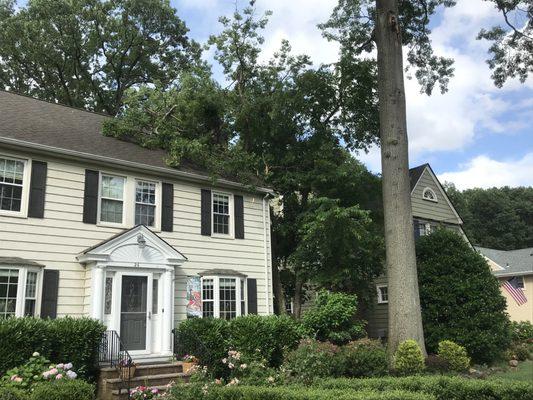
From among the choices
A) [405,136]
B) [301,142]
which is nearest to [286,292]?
[301,142]

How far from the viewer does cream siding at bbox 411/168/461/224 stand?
74.6 ft

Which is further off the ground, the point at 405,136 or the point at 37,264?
the point at 405,136

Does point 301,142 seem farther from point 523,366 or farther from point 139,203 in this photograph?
point 523,366

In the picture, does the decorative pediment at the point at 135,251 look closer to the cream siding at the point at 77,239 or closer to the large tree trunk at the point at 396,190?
the cream siding at the point at 77,239

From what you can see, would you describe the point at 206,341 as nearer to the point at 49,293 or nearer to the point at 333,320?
the point at 49,293

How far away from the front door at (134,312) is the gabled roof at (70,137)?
3069 millimetres

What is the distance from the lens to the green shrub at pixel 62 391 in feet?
23.9

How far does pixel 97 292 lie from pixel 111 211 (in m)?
2.27

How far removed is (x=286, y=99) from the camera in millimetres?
16250

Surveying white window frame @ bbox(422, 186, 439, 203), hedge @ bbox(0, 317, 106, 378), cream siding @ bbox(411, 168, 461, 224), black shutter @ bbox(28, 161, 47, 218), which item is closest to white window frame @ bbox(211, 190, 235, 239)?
black shutter @ bbox(28, 161, 47, 218)

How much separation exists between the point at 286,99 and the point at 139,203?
20.8 ft

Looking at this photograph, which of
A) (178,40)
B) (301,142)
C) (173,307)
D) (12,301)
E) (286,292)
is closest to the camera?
(12,301)

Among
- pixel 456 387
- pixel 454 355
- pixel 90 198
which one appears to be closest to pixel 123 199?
pixel 90 198

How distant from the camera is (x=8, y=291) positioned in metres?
10.2
